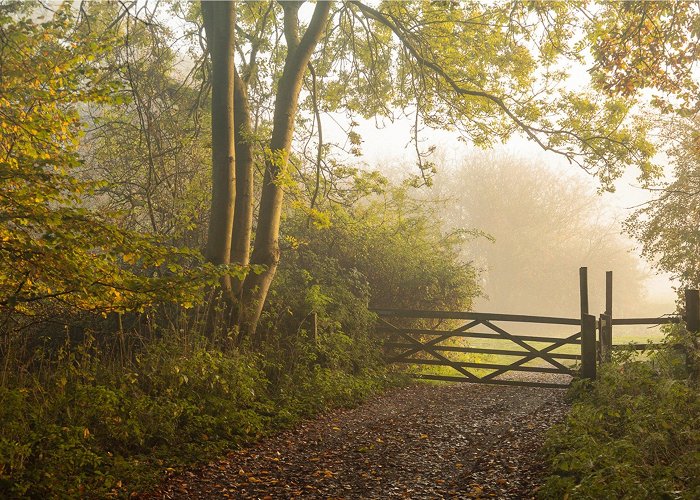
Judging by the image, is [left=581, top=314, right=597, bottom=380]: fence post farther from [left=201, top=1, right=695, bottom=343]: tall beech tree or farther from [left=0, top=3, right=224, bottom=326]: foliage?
[left=0, top=3, right=224, bottom=326]: foliage

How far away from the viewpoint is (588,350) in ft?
34.8

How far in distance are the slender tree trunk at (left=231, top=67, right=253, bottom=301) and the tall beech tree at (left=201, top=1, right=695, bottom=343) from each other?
0.06 ft

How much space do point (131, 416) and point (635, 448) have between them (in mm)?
4778

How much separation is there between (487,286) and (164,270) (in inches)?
1387

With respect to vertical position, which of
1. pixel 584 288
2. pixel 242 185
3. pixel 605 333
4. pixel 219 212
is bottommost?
pixel 605 333

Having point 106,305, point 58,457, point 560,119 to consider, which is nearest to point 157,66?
point 106,305

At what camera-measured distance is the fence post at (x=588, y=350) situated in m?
10.5

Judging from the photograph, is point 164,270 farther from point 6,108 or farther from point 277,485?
point 277,485

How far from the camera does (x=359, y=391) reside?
35.2 feet

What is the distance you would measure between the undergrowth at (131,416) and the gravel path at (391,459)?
0.32m

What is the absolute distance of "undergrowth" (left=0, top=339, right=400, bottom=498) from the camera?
5.25m

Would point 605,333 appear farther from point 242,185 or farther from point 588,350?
point 242,185

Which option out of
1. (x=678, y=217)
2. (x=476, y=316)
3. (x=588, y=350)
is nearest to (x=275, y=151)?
(x=476, y=316)

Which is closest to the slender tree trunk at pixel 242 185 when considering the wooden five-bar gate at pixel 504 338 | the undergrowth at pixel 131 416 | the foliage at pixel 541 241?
the undergrowth at pixel 131 416
